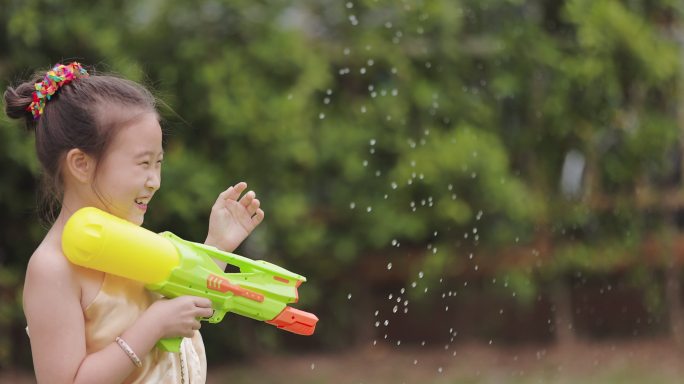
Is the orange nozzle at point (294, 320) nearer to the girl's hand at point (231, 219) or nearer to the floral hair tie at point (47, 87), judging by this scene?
the girl's hand at point (231, 219)

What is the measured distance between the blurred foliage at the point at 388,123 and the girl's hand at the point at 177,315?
10.9ft

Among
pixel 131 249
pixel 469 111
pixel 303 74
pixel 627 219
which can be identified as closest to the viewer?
pixel 131 249

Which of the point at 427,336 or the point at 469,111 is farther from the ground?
the point at 469,111

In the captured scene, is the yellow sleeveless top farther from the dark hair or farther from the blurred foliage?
the blurred foliage

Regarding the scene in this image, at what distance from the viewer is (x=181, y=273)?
2.39 meters

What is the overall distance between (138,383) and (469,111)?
4.34 meters

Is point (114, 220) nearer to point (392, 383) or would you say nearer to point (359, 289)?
point (392, 383)

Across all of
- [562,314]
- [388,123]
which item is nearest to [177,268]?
[388,123]

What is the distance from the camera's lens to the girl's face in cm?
238

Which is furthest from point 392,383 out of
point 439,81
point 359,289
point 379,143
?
point 439,81

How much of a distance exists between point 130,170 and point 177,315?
315 mm

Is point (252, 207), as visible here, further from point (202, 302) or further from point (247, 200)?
point (202, 302)

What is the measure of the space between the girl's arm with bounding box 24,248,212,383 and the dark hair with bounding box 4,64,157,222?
227 millimetres

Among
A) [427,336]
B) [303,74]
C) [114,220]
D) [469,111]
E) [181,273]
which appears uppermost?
[114,220]
